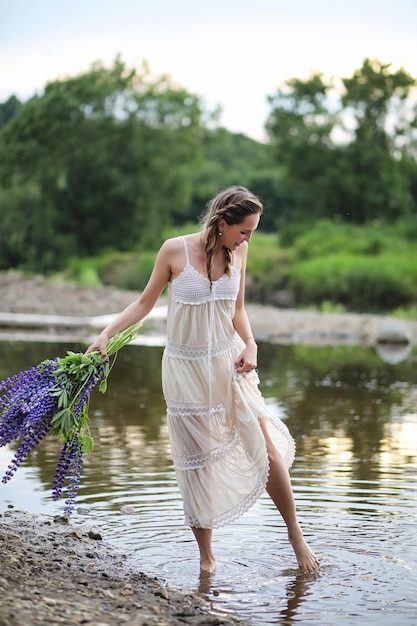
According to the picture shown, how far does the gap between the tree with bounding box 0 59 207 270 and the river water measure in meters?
23.1

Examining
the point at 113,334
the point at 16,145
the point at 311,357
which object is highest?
the point at 16,145

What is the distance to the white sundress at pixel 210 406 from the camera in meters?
4.96

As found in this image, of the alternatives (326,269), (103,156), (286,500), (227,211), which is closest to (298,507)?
(286,500)

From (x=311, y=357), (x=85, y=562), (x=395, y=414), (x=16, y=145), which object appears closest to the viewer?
(x=85, y=562)

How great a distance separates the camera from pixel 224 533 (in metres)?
5.72

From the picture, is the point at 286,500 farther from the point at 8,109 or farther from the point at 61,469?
the point at 8,109

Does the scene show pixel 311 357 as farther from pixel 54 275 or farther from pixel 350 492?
pixel 54 275

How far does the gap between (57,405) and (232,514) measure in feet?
3.15

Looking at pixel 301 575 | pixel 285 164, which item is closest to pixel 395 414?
pixel 301 575

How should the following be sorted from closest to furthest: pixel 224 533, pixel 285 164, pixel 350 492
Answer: pixel 224 533 → pixel 350 492 → pixel 285 164

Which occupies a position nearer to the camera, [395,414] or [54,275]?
[395,414]

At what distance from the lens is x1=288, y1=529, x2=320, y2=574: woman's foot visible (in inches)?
197

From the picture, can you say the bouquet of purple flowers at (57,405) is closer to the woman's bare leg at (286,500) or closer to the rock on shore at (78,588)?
the rock on shore at (78,588)

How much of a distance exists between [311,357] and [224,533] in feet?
31.8
